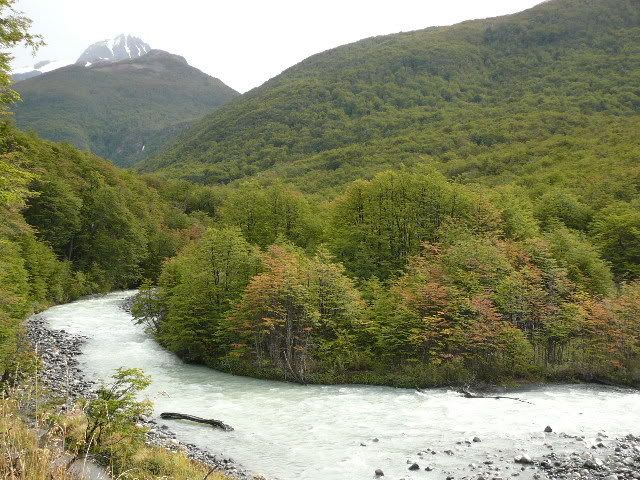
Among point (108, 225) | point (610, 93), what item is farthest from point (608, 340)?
point (610, 93)

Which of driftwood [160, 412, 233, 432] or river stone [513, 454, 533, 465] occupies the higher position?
river stone [513, 454, 533, 465]

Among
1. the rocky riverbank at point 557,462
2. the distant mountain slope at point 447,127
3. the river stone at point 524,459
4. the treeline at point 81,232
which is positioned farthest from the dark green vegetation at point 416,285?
the distant mountain slope at point 447,127

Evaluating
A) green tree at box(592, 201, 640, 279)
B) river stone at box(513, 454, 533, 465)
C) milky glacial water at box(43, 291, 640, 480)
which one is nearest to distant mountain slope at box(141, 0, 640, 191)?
green tree at box(592, 201, 640, 279)

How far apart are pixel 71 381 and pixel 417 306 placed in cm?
2135

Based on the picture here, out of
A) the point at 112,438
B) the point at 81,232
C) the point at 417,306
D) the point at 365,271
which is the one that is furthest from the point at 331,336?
the point at 81,232

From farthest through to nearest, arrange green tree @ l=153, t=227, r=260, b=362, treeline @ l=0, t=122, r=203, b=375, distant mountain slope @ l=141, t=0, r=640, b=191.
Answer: distant mountain slope @ l=141, t=0, r=640, b=191
treeline @ l=0, t=122, r=203, b=375
green tree @ l=153, t=227, r=260, b=362

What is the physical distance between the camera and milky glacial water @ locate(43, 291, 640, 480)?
1883 cm

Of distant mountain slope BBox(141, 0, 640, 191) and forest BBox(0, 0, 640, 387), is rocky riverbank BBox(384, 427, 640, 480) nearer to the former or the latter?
forest BBox(0, 0, 640, 387)

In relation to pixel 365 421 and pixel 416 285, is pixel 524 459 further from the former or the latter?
pixel 416 285

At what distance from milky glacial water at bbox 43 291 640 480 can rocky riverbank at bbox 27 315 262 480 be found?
2.55 feet

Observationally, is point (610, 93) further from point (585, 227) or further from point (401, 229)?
point (401, 229)

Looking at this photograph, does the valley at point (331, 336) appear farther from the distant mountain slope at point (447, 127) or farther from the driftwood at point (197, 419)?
the distant mountain slope at point (447, 127)

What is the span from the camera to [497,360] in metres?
30.0

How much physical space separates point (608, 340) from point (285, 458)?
22.1m
